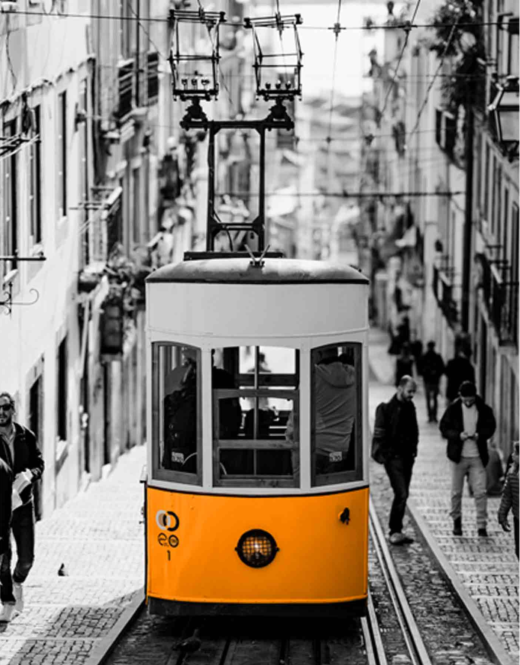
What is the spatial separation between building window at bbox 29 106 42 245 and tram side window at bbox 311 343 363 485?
7042 millimetres

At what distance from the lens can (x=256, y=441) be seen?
39.2 feet

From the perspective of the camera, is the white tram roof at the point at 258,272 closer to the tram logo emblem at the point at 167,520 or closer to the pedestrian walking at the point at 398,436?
the tram logo emblem at the point at 167,520

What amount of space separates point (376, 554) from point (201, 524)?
4.84 m

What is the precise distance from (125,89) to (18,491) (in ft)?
51.2

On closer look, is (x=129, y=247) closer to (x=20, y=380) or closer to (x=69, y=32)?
(x=69, y=32)

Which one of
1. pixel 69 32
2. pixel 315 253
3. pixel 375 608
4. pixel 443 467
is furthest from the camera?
pixel 315 253

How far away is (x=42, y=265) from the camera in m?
19.0

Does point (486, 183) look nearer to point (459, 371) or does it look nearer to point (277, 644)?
point (459, 371)

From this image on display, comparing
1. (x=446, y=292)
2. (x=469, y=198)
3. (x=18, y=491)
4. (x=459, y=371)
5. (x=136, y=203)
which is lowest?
(x=459, y=371)

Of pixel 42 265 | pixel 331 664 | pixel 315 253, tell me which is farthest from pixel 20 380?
pixel 315 253

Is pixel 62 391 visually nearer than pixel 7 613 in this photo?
No

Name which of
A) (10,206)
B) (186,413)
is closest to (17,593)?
(186,413)

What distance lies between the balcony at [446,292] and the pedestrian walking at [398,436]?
66.4 ft

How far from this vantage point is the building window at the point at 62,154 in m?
20.7
